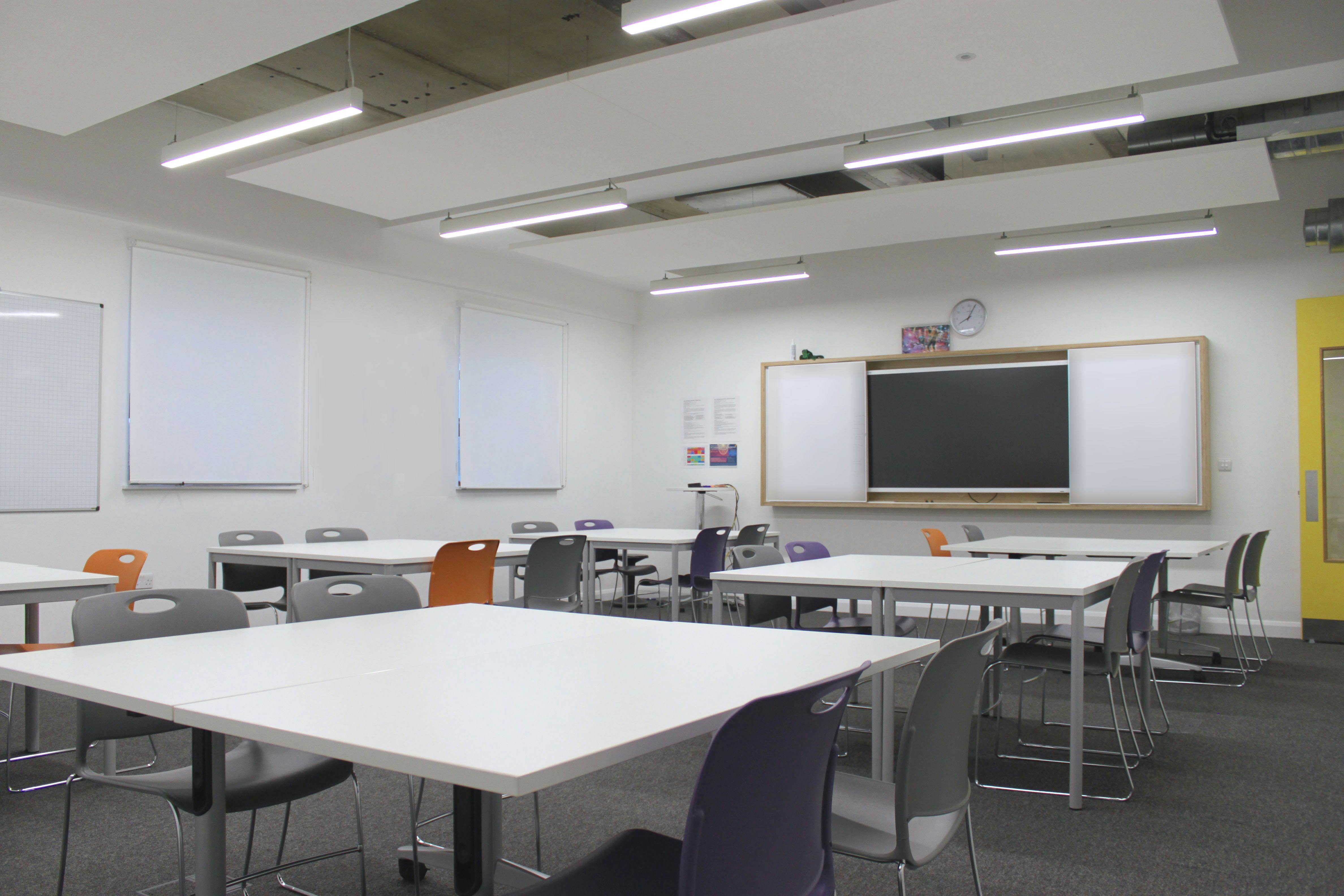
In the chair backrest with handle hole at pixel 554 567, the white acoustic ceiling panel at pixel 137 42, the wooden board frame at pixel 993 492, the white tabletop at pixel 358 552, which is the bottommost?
the chair backrest with handle hole at pixel 554 567

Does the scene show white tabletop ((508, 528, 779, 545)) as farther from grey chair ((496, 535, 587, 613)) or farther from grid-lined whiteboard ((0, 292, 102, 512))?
grid-lined whiteboard ((0, 292, 102, 512))

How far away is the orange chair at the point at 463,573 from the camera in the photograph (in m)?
4.21

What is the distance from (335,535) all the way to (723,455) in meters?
4.16

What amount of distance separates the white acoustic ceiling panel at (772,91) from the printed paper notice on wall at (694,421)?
13.1ft

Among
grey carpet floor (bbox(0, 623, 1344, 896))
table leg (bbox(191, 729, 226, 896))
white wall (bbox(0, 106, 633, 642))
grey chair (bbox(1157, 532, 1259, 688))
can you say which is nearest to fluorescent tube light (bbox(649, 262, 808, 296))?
white wall (bbox(0, 106, 633, 642))

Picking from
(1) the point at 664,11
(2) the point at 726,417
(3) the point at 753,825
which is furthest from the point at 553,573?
(2) the point at 726,417

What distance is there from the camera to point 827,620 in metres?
4.57

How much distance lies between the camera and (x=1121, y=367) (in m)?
7.18

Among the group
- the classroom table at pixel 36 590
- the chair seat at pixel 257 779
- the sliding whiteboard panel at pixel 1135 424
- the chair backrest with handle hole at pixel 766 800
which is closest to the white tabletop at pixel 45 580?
the classroom table at pixel 36 590

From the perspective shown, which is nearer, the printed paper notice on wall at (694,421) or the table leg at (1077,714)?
the table leg at (1077,714)

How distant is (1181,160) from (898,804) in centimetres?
475

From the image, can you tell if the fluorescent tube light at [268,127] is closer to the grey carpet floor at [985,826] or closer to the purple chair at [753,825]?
the grey carpet floor at [985,826]

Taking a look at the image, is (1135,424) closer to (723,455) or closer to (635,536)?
(723,455)

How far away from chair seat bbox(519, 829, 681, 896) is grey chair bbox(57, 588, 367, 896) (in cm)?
75
